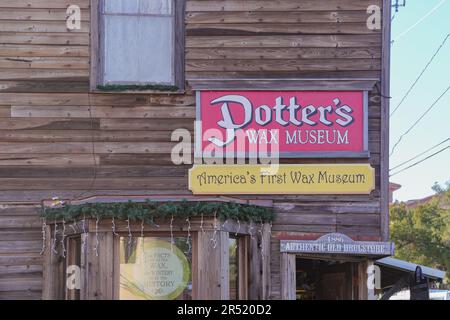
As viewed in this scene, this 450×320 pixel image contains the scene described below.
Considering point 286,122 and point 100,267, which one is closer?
point 100,267

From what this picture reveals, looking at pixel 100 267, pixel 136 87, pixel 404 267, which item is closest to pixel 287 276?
pixel 100 267

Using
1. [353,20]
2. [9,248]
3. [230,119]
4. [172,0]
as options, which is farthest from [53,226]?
[353,20]

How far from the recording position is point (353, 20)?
11.5 meters

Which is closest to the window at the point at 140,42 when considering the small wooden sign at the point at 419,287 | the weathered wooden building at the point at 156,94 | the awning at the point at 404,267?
the weathered wooden building at the point at 156,94

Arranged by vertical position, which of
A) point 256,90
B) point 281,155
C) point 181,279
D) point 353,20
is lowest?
point 181,279

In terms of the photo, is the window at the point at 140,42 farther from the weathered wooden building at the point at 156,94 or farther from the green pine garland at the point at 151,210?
→ the green pine garland at the point at 151,210

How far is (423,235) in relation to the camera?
32.8 m

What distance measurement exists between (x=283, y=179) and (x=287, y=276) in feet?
4.13

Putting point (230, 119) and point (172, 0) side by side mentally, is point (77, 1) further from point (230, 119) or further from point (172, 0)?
point (230, 119)

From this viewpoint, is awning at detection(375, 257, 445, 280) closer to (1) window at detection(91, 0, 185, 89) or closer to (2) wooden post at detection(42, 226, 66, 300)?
(1) window at detection(91, 0, 185, 89)

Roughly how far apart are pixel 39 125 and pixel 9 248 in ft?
5.39

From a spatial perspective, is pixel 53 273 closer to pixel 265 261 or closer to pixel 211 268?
pixel 211 268

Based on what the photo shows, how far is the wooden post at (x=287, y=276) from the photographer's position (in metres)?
11.1

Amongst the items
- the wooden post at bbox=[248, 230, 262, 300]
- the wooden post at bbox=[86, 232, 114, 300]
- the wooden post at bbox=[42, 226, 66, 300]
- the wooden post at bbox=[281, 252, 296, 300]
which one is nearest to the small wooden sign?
the wooden post at bbox=[281, 252, 296, 300]
